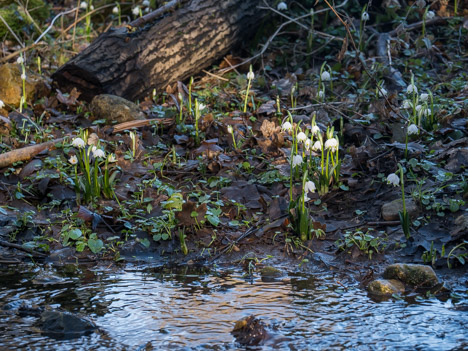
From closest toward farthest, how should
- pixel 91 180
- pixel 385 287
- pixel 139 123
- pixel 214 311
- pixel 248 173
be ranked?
1. pixel 214 311
2. pixel 385 287
3. pixel 91 180
4. pixel 248 173
5. pixel 139 123

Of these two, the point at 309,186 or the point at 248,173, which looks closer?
the point at 309,186

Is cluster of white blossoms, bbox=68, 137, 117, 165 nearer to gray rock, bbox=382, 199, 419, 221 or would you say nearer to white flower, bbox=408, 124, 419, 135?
gray rock, bbox=382, 199, 419, 221

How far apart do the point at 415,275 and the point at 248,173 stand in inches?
77.4

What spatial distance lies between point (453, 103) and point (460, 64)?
5.04 ft

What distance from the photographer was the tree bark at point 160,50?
247 inches

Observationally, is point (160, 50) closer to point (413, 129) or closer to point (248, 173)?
point (248, 173)

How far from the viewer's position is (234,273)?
146 inches

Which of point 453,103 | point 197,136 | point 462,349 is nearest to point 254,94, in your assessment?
point 197,136

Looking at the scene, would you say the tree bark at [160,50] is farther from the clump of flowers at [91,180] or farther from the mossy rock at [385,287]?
the mossy rock at [385,287]

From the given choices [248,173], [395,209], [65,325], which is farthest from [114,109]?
[65,325]

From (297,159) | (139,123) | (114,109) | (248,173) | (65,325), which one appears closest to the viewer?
(65,325)

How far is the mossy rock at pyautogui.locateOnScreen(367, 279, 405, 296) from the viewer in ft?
10.7

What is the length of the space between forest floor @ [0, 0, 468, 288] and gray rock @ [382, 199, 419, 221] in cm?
1

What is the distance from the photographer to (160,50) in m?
6.64
